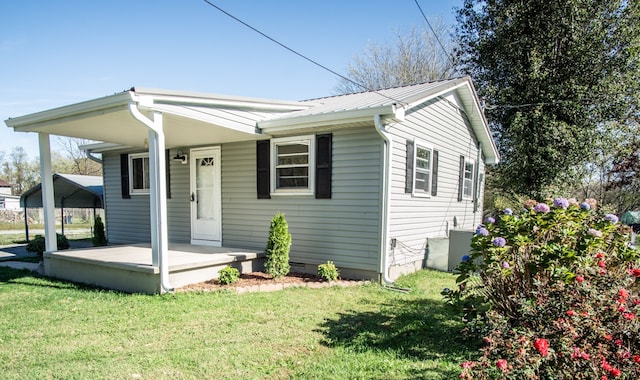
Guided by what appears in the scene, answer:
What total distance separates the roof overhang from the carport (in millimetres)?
4346

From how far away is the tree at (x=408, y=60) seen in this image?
741 inches

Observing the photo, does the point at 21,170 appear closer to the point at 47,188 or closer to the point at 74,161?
the point at 74,161

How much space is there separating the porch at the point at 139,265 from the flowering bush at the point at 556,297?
3.90 meters

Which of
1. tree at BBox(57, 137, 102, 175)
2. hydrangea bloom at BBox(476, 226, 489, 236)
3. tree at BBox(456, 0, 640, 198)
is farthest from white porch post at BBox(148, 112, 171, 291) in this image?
tree at BBox(57, 137, 102, 175)

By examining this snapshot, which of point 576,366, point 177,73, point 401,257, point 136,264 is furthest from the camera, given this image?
point 177,73

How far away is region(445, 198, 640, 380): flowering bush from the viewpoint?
2191mm

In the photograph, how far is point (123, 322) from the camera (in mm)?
3932

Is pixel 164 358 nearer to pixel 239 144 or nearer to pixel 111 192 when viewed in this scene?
pixel 239 144

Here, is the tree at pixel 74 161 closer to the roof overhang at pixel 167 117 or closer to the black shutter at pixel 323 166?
the roof overhang at pixel 167 117

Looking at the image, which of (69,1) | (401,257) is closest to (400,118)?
(401,257)

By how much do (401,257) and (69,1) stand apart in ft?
21.3

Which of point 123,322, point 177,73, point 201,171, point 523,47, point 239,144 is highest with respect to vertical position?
point 523,47

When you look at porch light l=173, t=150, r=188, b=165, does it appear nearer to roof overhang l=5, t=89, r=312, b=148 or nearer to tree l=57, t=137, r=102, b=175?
roof overhang l=5, t=89, r=312, b=148

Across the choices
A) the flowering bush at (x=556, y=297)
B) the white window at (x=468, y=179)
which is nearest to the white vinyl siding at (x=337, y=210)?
the flowering bush at (x=556, y=297)
